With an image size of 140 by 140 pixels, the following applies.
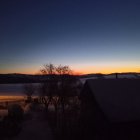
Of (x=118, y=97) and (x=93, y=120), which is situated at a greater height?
(x=118, y=97)

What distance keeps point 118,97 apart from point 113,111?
2303 mm

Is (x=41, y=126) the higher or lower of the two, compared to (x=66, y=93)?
lower

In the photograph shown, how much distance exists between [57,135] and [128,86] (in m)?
8.23

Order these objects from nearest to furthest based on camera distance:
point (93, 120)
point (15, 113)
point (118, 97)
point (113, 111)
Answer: point (113, 111) → point (118, 97) → point (93, 120) → point (15, 113)

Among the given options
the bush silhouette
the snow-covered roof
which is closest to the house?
the snow-covered roof

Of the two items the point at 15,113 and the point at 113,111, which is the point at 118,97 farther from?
the point at 15,113

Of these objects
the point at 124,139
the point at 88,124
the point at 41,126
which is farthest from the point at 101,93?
the point at 41,126

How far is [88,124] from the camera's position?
2277cm

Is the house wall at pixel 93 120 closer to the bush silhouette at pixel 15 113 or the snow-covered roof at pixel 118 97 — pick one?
the snow-covered roof at pixel 118 97

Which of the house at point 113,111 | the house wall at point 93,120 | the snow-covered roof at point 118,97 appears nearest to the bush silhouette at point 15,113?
the house at point 113,111

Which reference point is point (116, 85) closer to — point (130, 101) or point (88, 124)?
point (130, 101)

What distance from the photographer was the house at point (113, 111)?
815 inches

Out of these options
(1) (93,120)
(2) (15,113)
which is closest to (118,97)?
(1) (93,120)

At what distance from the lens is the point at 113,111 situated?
823 inches
